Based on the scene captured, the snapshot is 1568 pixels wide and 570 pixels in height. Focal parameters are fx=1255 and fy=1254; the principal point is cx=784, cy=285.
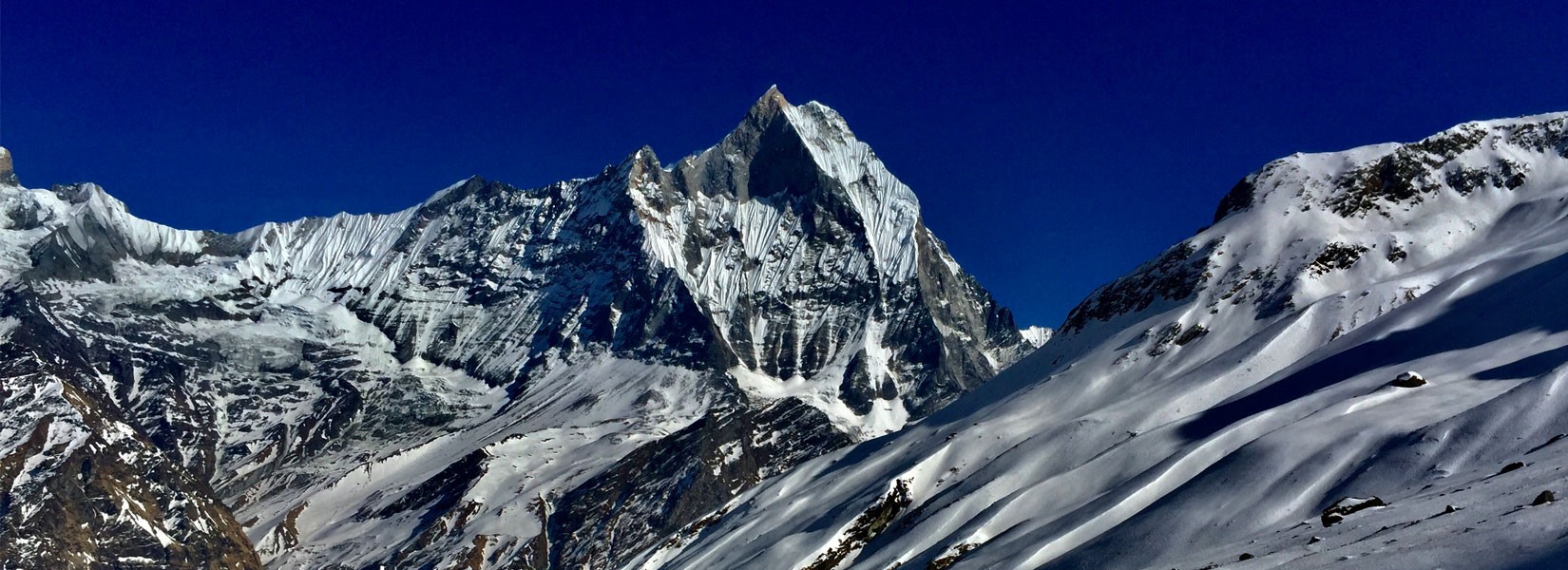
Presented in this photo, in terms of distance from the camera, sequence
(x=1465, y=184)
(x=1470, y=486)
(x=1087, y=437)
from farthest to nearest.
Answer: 1. (x=1465, y=184)
2. (x=1087, y=437)
3. (x=1470, y=486)

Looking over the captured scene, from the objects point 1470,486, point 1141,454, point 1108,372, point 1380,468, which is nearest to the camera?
point 1470,486

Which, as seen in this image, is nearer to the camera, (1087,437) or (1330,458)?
(1330,458)

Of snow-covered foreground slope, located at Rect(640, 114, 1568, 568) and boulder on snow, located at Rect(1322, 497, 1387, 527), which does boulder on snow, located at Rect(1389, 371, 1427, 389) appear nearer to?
snow-covered foreground slope, located at Rect(640, 114, 1568, 568)

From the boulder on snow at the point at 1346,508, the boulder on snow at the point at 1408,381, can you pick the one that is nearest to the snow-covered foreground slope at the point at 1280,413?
the boulder on snow at the point at 1408,381

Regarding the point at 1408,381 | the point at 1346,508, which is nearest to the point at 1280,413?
the point at 1408,381

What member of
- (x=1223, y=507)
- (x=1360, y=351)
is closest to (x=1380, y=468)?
(x=1223, y=507)

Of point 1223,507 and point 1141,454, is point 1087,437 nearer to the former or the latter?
point 1141,454

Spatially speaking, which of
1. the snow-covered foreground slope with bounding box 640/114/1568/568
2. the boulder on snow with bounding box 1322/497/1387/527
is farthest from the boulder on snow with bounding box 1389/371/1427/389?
the boulder on snow with bounding box 1322/497/1387/527
